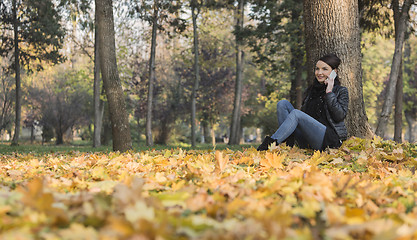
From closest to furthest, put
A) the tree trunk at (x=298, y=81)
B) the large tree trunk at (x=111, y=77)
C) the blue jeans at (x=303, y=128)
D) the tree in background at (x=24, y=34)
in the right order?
the blue jeans at (x=303, y=128) < the large tree trunk at (x=111, y=77) < the tree trunk at (x=298, y=81) < the tree in background at (x=24, y=34)

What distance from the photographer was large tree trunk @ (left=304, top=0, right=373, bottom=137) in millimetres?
5051

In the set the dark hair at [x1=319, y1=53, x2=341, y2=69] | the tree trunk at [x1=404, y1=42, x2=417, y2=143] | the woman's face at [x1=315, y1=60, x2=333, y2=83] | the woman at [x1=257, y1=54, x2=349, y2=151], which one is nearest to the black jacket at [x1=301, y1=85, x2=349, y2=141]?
the woman at [x1=257, y1=54, x2=349, y2=151]

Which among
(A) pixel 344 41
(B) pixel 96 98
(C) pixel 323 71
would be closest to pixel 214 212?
(C) pixel 323 71

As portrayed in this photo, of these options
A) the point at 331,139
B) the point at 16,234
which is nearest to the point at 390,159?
the point at 331,139

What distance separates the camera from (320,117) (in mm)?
4551

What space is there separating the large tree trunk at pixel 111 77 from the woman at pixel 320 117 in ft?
11.9

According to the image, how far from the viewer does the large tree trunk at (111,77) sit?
22.4 feet

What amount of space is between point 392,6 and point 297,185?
11.5m

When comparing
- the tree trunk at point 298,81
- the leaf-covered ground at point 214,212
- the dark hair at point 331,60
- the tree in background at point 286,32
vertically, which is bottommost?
the leaf-covered ground at point 214,212

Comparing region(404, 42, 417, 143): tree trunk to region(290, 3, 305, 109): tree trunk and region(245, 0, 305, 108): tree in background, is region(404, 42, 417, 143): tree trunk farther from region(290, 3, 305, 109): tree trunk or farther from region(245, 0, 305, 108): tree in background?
region(245, 0, 305, 108): tree in background

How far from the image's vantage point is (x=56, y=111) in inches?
939

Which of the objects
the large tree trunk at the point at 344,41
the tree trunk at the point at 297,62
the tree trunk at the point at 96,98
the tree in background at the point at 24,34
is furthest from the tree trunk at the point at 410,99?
the tree in background at the point at 24,34

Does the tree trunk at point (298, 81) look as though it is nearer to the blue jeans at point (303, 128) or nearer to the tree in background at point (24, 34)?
the blue jeans at point (303, 128)

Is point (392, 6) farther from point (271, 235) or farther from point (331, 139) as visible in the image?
point (271, 235)
